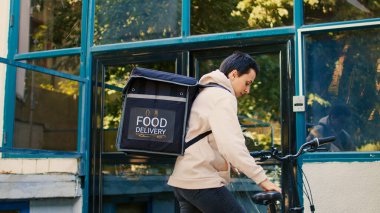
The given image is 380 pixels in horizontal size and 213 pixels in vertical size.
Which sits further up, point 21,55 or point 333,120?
point 21,55

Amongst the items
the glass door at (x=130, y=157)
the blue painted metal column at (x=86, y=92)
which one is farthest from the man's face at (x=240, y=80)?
the blue painted metal column at (x=86, y=92)

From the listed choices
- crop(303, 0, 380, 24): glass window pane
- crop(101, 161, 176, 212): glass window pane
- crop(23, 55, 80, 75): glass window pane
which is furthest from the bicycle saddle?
crop(23, 55, 80, 75): glass window pane

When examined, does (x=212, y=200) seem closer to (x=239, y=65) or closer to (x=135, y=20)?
(x=239, y=65)

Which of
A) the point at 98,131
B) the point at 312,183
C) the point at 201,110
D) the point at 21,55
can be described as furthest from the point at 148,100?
the point at 21,55

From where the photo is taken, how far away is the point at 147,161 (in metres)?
5.43

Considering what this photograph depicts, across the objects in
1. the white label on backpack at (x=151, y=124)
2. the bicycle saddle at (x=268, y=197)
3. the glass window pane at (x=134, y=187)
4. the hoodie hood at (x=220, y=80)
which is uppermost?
the hoodie hood at (x=220, y=80)

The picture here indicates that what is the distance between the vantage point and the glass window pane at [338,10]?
4.62 meters

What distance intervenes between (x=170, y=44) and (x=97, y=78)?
0.83 m

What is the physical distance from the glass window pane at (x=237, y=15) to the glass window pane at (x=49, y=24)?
128cm

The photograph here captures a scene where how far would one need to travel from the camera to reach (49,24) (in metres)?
6.02

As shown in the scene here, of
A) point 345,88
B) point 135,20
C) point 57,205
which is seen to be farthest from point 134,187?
point 345,88

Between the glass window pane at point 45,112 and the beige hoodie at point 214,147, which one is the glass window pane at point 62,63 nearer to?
the glass window pane at point 45,112

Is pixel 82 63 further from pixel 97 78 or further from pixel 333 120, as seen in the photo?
pixel 333 120

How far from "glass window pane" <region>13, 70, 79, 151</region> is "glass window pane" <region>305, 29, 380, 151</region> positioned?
2.57 m
